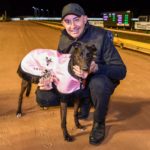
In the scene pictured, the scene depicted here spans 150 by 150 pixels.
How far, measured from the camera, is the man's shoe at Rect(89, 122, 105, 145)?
4.27 meters

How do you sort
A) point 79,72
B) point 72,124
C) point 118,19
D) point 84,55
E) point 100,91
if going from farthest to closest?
1. point 118,19
2. point 72,124
3. point 100,91
4. point 79,72
5. point 84,55

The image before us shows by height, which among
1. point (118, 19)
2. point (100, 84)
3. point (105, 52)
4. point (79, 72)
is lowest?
point (118, 19)

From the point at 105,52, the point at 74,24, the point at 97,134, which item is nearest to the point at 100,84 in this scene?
the point at 105,52

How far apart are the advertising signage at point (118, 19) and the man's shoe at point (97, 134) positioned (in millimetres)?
25738

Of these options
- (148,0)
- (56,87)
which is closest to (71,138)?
(56,87)

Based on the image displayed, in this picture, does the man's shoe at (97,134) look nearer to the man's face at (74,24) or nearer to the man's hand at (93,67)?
the man's hand at (93,67)

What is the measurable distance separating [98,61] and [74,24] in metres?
0.55

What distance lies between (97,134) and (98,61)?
870mm

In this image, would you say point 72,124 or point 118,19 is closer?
point 72,124

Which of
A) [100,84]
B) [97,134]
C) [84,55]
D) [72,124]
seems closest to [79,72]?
[84,55]

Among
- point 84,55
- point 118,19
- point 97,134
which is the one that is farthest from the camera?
point 118,19

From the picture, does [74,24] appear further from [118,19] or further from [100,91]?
[118,19]

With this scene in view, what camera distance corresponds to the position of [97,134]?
433 centimetres

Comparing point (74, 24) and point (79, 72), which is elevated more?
point (74, 24)
